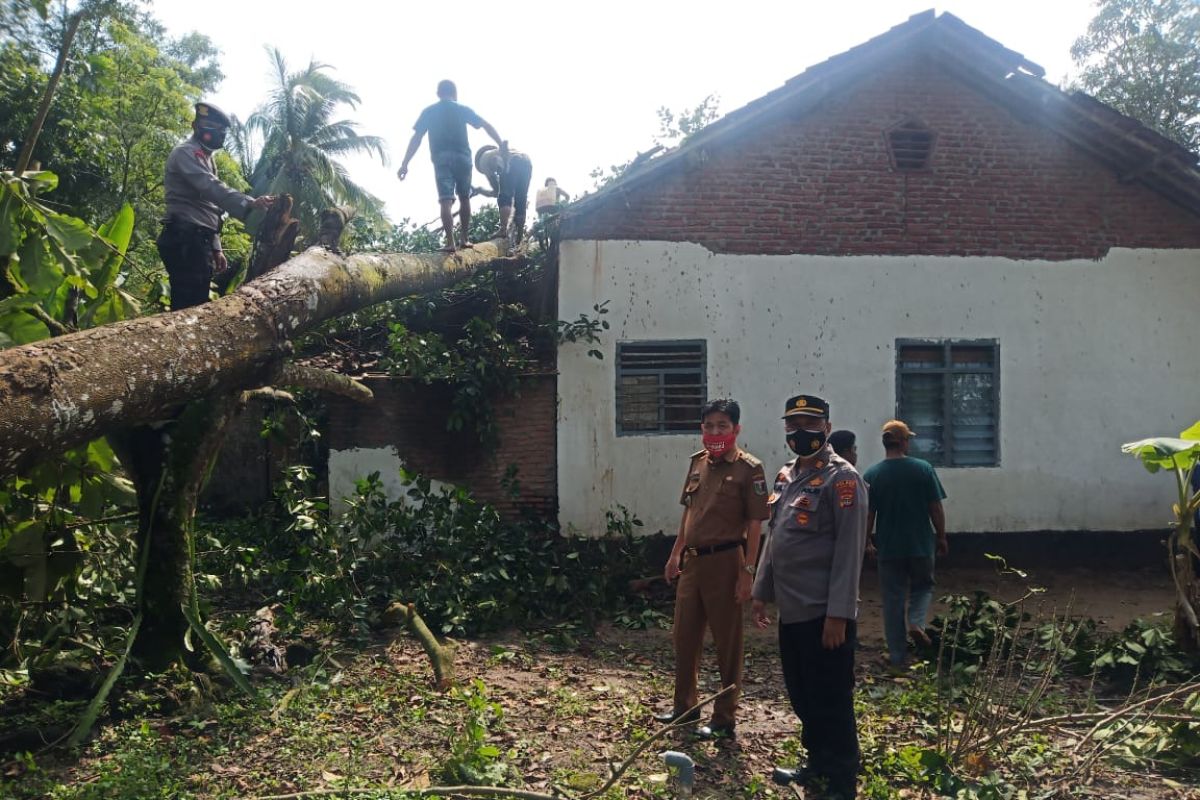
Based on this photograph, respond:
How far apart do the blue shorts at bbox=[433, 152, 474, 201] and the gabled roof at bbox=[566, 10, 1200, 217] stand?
1.24m

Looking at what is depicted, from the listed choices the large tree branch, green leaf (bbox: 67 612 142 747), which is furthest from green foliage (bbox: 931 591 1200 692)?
green leaf (bbox: 67 612 142 747)

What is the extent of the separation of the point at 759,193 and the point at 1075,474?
4596mm

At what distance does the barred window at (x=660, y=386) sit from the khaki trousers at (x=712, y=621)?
460 centimetres

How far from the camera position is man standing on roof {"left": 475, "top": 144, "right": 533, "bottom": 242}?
10.2m

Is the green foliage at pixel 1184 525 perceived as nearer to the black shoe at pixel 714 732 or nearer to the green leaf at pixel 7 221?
the black shoe at pixel 714 732

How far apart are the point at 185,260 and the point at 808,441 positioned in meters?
3.87

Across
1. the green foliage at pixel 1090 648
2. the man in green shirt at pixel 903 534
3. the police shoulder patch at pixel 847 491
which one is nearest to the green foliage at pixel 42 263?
the police shoulder patch at pixel 847 491

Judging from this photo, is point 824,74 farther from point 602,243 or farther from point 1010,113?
point 602,243

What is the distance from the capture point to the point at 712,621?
4.65m

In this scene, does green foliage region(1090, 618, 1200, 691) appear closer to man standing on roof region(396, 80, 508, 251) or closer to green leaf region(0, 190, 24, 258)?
green leaf region(0, 190, 24, 258)

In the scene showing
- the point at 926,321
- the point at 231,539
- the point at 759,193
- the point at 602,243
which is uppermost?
the point at 759,193

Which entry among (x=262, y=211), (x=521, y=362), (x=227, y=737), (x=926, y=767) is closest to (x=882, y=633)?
(x=926, y=767)

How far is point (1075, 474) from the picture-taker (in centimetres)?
962

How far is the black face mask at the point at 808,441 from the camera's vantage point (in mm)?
4141
